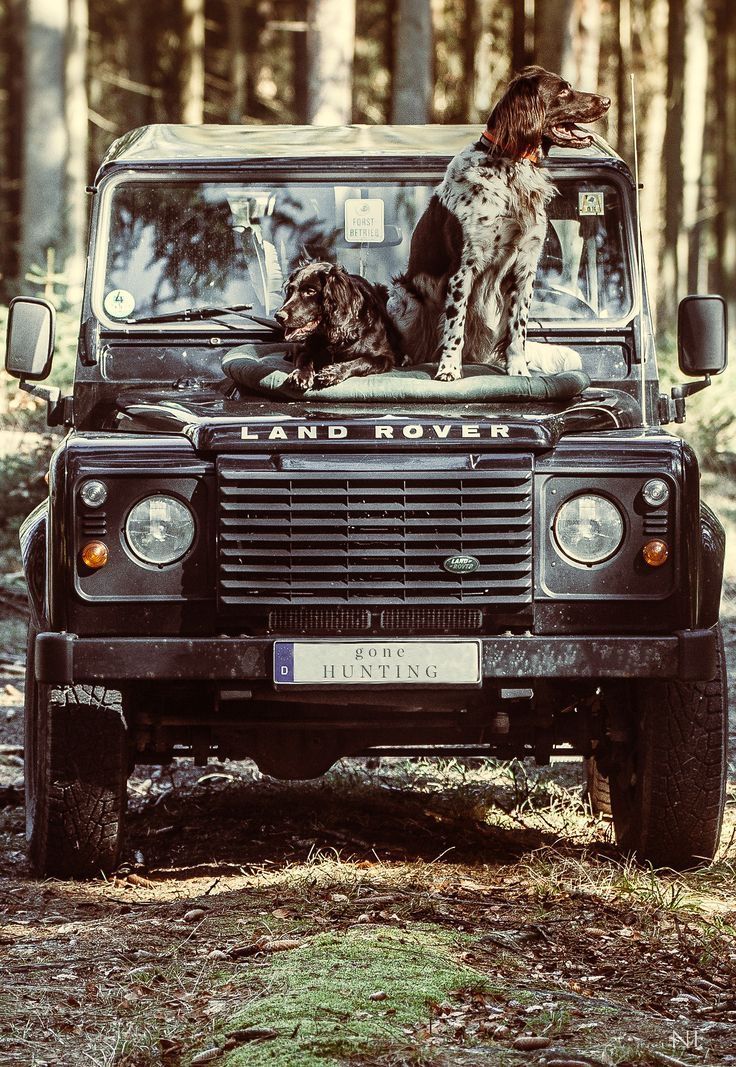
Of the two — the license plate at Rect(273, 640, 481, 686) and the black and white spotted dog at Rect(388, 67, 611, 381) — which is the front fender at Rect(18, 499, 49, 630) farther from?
the black and white spotted dog at Rect(388, 67, 611, 381)

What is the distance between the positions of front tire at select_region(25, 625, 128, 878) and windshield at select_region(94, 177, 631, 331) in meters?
1.60

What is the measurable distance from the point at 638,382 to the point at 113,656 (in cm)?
233

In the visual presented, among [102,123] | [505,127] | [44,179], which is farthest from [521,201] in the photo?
[102,123]

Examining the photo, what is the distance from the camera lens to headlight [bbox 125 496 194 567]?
4371mm

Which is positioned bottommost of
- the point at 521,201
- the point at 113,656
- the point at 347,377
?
the point at 113,656

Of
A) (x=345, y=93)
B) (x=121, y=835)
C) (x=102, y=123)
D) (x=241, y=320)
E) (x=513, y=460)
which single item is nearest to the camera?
(x=513, y=460)

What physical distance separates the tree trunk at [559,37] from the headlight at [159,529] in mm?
13299

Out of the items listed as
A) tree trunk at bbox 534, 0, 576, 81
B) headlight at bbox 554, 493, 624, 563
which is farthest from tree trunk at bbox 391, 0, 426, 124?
headlight at bbox 554, 493, 624, 563

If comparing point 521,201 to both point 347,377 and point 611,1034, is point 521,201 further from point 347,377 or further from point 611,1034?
point 611,1034

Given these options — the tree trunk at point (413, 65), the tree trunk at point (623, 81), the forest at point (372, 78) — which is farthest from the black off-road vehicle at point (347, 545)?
the tree trunk at point (623, 81)

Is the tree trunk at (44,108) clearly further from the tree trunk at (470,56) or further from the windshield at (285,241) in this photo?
the windshield at (285,241)

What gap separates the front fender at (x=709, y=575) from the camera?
4590mm

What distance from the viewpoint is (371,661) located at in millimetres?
4328

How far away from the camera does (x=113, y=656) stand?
14.3ft
